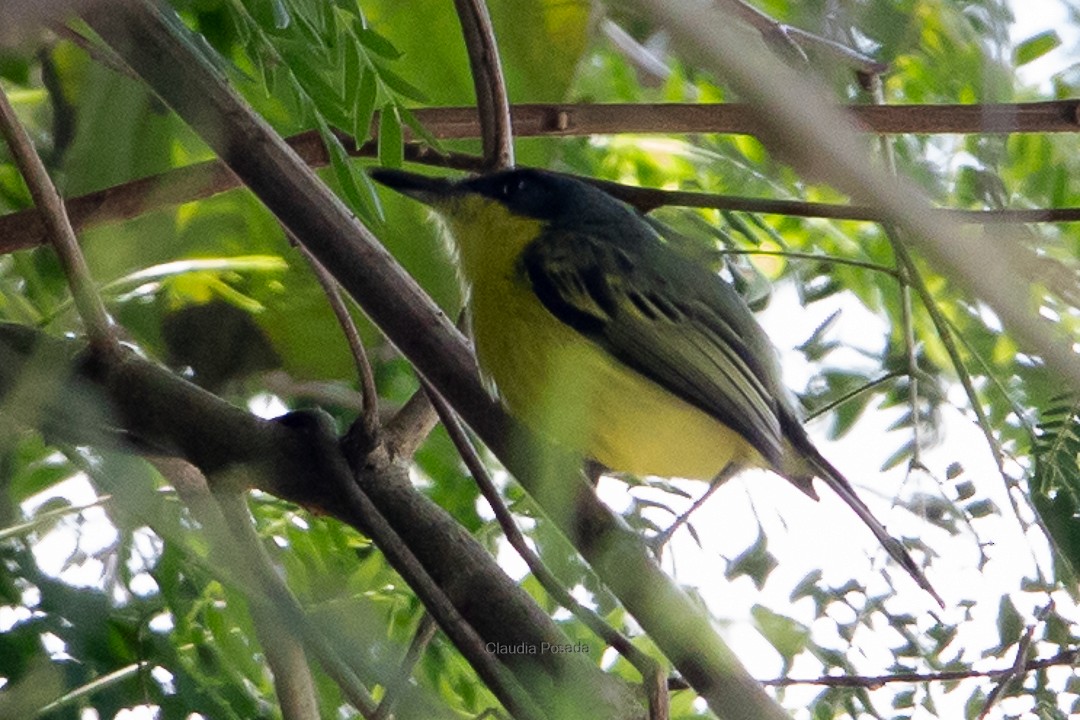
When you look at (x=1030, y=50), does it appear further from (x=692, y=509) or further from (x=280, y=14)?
(x=280, y=14)

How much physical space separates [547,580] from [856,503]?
0.93 metres

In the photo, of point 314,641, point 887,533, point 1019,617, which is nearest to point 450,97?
point 887,533

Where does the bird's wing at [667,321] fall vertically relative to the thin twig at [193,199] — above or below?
above

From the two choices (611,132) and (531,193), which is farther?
(531,193)

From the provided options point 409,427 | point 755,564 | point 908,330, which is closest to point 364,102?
point 409,427

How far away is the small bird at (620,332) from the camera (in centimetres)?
275

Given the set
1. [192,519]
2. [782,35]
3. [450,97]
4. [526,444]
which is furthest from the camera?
[450,97]

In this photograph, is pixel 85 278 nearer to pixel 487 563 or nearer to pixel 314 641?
pixel 487 563

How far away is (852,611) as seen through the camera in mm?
2531

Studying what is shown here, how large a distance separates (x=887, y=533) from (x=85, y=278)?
1.41 meters

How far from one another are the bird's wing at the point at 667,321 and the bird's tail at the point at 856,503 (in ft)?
0.26

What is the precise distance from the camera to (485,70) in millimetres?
2416

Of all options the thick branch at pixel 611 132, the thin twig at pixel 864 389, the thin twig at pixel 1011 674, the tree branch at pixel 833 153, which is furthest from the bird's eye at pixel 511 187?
the tree branch at pixel 833 153

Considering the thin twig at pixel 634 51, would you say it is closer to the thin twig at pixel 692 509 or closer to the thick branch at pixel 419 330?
the thin twig at pixel 692 509
